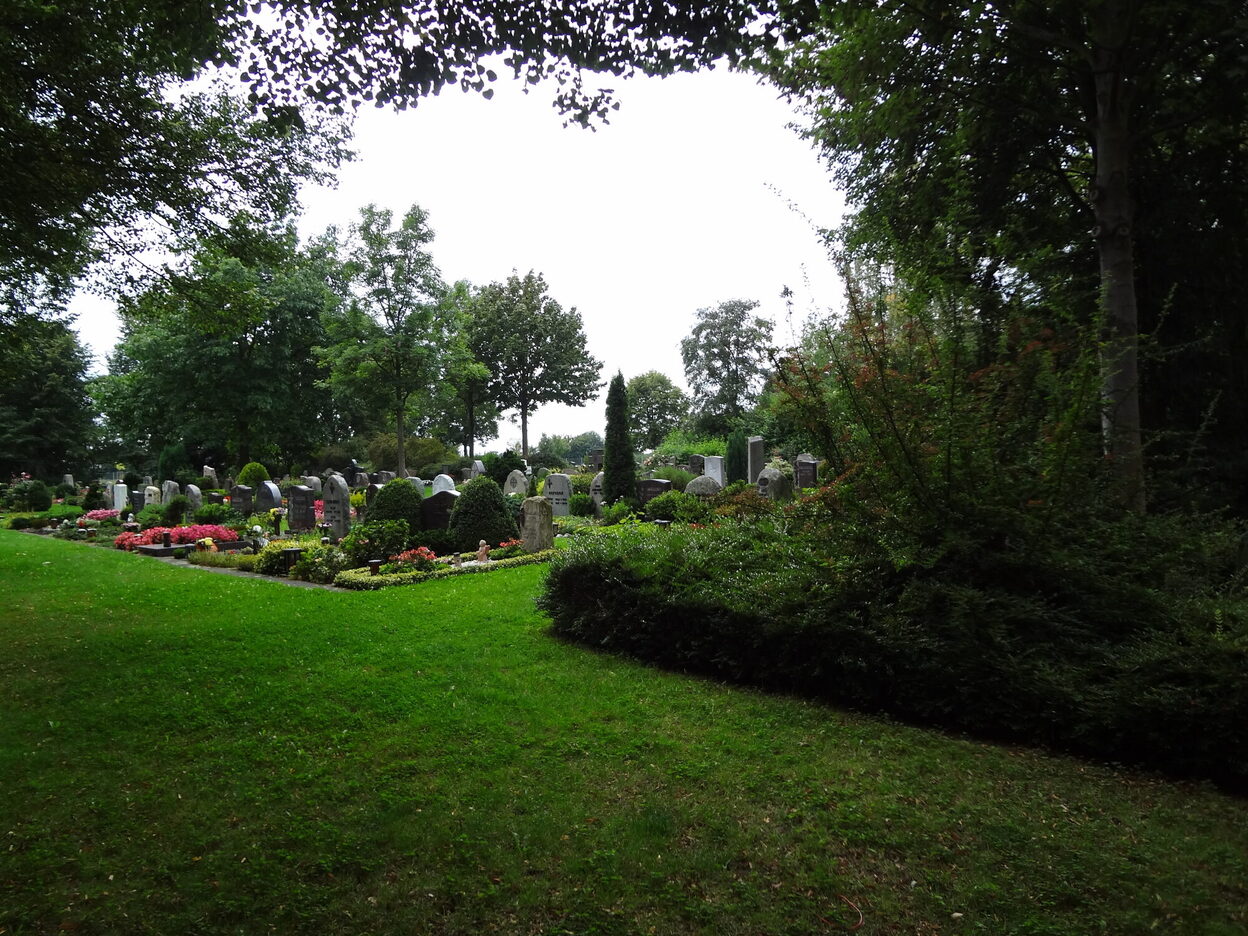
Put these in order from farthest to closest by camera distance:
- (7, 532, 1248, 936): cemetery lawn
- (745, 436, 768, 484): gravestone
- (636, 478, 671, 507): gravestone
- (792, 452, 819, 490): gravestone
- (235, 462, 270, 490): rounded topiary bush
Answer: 1. (235, 462, 270, 490): rounded topiary bush
2. (745, 436, 768, 484): gravestone
3. (636, 478, 671, 507): gravestone
4. (792, 452, 819, 490): gravestone
5. (7, 532, 1248, 936): cemetery lawn

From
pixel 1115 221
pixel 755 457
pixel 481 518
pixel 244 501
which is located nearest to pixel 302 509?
pixel 244 501

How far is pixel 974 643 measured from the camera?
434 cm

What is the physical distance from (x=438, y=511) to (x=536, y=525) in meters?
2.63

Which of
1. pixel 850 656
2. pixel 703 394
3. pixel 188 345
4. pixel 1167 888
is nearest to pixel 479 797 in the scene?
pixel 850 656

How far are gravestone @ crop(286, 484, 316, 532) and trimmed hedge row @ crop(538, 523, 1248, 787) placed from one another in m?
12.8

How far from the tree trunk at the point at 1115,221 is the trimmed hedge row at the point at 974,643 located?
242cm

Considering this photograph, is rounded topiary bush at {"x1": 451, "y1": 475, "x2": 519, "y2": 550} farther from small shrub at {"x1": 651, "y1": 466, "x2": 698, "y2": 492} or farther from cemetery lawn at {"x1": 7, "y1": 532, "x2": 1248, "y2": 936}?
small shrub at {"x1": 651, "y1": 466, "x2": 698, "y2": 492}

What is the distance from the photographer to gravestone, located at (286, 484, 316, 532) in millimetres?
16469

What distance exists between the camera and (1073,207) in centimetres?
879

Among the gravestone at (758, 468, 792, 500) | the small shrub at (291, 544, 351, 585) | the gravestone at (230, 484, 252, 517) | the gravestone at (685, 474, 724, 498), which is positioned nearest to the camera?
the small shrub at (291, 544, 351, 585)

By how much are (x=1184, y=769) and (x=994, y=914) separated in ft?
6.77

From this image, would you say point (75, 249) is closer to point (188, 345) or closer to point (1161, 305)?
point (1161, 305)

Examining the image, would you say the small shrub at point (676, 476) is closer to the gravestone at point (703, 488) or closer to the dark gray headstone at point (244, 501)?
the gravestone at point (703, 488)

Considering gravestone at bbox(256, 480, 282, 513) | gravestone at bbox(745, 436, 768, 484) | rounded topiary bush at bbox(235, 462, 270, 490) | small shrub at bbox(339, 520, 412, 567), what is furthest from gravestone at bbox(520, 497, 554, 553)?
rounded topiary bush at bbox(235, 462, 270, 490)
